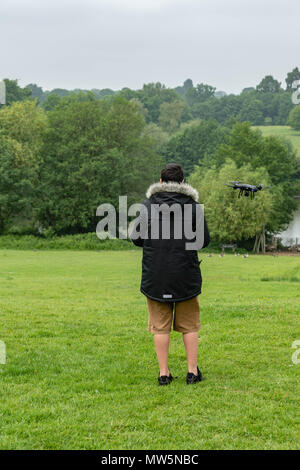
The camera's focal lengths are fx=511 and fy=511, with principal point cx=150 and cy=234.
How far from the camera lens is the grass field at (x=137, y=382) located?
486cm

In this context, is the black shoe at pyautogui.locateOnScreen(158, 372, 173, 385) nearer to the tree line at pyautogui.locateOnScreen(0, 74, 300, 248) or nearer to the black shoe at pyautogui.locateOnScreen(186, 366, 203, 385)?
the black shoe at pyautogui.locateOnScreen(186, 366, 203, 385)

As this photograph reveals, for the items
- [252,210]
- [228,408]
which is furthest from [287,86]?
[228,408]

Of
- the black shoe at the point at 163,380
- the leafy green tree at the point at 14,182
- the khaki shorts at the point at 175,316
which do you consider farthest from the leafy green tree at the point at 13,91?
the black shoe at the point at 163,380

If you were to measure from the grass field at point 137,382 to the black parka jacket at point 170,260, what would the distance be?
3.86ft

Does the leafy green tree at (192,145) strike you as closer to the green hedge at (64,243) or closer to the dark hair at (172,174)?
the green hedge at (64,243)

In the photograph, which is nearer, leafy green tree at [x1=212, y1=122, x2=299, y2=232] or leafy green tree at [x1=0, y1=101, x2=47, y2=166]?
leafy green tree at [x1=0, y1=101, x2=47, y2=166]

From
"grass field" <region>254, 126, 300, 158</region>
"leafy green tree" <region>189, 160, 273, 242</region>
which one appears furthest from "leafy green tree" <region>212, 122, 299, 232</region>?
"grass field" <region>254, 126, 300, 158</region>

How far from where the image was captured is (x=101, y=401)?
576 cm

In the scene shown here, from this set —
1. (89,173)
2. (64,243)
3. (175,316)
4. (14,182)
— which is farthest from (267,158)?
(175,316)

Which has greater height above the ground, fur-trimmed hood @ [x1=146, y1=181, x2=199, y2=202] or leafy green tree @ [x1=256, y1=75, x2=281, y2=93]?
leafy green tree @ [x1=256, y1=75, x2=281, y2=93]

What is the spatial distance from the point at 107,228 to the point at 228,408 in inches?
1877

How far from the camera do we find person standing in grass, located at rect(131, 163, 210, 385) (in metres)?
6.27

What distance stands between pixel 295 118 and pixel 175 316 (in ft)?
461
